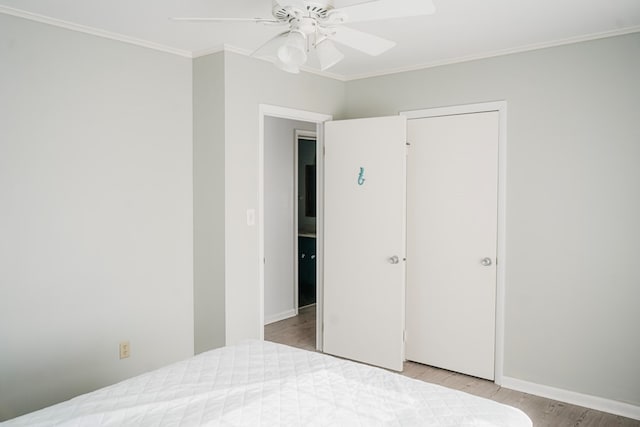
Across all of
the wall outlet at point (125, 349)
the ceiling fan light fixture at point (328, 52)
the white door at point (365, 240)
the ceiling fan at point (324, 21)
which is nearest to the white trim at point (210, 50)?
the white door at point (365, 240)

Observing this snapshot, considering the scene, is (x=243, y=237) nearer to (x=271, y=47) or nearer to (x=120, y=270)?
(x=120, y=270)

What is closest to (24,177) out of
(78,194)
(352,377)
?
(78,194)

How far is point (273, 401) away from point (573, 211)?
7.86 feet

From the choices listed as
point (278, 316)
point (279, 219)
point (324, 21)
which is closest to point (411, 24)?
point (324, 21)

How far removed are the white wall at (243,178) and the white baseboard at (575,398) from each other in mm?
1926

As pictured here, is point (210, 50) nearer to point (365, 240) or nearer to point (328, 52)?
point (328, 52)

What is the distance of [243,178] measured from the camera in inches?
139

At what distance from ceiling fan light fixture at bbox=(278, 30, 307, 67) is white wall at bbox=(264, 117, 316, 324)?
9.38ft

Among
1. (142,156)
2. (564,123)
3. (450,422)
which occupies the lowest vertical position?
(450,422)

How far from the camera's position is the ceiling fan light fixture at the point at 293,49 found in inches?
80.4

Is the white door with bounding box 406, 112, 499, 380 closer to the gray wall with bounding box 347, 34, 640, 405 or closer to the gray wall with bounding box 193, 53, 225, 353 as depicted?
the gray wall with bounding box 347, 34, 640, 405

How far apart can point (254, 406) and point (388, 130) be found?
2500 mm

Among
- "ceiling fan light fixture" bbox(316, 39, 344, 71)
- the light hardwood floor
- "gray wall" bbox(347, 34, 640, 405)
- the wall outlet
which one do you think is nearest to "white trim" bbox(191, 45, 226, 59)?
"ceiling fan light fixture" bbox(316, 39, 344, 71)

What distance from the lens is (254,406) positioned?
6.09 ft
